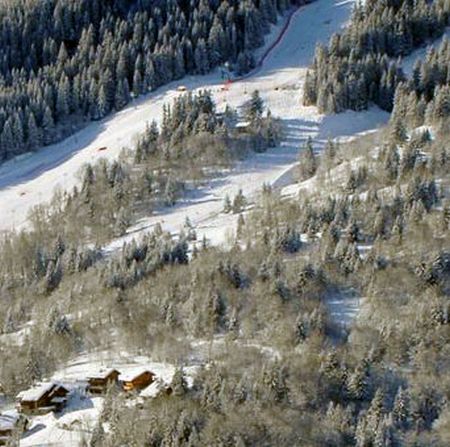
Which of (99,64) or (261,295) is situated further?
(99,64)

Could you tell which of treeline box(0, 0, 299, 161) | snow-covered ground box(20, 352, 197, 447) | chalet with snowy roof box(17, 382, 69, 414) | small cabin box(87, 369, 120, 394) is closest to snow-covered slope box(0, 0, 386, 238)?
treeline box(0, 0, 299, 161)

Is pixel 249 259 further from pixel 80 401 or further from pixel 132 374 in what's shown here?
pixel 80 401

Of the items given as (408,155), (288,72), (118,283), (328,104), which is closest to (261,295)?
(118,283)

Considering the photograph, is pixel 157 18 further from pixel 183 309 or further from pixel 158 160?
pixel 183 309

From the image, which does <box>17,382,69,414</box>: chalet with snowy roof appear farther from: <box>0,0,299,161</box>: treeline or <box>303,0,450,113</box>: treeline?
<box>0,0,299,161</box>: treeline

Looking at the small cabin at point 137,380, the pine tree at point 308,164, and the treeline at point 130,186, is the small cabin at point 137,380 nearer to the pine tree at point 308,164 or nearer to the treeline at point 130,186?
the treeline at point 130,186

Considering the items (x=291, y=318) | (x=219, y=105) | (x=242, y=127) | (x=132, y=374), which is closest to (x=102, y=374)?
(x=132, y=374)
